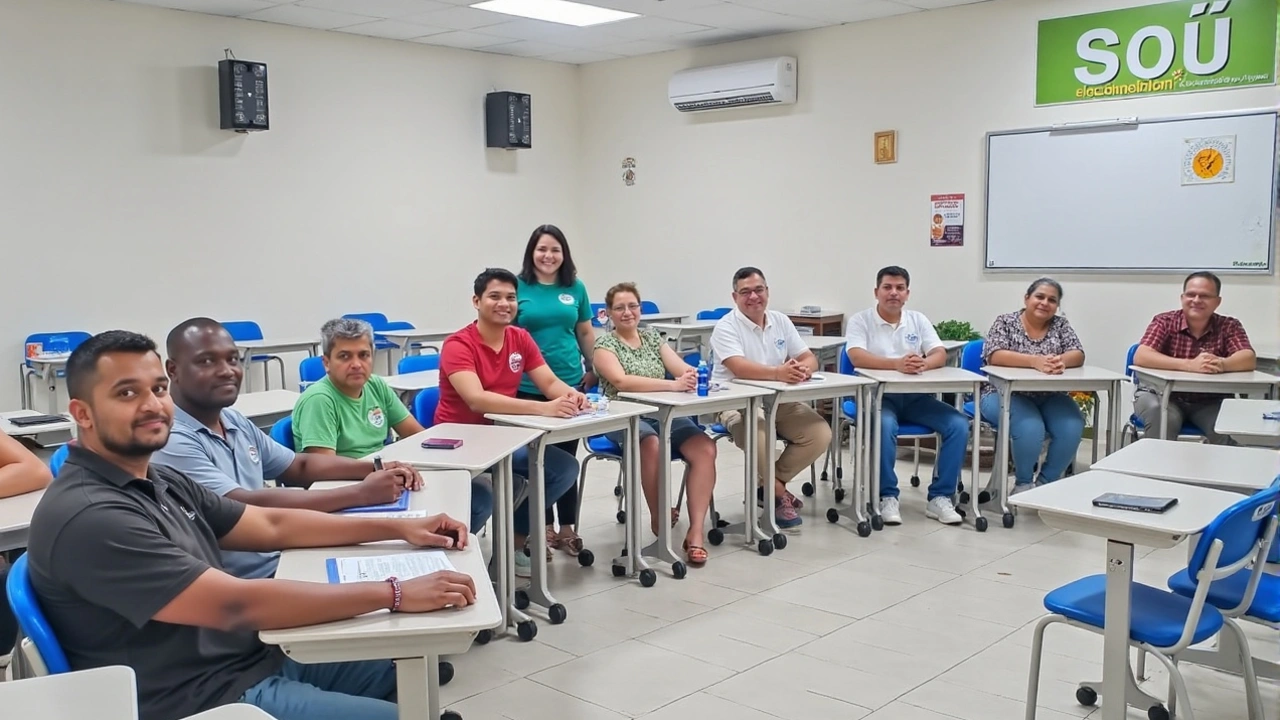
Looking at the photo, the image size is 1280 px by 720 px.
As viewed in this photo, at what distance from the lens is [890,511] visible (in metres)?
5.23

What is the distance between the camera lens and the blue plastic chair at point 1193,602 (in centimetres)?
245

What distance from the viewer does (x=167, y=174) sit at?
693cm

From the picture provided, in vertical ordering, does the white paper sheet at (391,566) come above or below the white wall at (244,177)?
below

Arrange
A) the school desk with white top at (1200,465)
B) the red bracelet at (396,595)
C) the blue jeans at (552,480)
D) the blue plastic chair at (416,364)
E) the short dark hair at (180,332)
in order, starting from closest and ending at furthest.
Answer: the red bracelet at (396,595)
the short dark hair at (180,332)
the school desk with white top at (1200,465)
the blue jeans at (552,480)
the blue plastic chair at (416,364)

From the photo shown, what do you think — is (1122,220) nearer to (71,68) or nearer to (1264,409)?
(1264,409)

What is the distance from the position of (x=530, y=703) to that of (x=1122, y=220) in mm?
5115

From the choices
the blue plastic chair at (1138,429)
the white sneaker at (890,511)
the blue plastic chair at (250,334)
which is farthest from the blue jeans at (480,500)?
the blue plastic chair at (250,334)

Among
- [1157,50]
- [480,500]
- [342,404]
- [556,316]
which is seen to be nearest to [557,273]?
[556,316]

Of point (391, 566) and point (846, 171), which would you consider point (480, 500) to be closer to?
point (391, 566)

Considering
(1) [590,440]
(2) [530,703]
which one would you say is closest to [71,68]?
(1) [590,440]

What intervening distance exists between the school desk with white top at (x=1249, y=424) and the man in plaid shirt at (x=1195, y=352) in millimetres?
942

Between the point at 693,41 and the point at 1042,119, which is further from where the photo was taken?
the point at 693,41

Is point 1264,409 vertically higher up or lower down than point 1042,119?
lower down

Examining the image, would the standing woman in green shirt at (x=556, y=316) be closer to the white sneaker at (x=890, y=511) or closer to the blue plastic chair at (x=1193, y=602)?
the white sneaker at (x=890, y=511)
